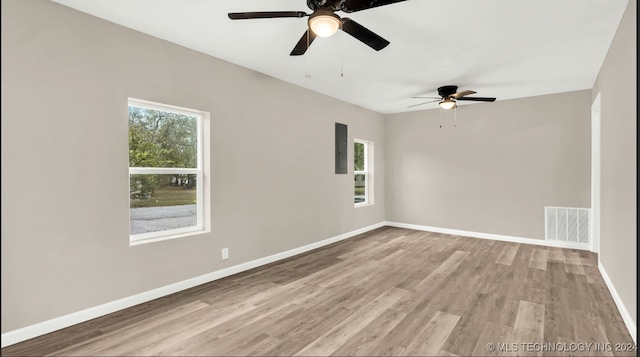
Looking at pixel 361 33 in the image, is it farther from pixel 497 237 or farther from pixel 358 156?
pixel 497 237

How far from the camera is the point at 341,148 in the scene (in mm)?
5941

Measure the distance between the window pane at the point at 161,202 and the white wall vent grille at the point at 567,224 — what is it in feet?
18.5

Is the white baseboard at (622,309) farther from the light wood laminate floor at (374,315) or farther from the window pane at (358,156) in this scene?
the window pane at (358,156)

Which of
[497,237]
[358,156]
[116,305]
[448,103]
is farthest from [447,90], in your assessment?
[116,305]

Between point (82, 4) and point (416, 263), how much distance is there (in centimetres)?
458

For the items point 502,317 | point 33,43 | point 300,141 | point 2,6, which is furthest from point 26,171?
point 502,317

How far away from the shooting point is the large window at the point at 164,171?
320 centimetres

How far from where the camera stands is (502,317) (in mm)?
2816

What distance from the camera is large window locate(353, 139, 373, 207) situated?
6.78m

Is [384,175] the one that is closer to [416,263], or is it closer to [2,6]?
[416,263]

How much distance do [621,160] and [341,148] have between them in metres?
3.89

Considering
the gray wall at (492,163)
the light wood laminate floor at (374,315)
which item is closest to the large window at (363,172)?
the gray wall at (492,163)

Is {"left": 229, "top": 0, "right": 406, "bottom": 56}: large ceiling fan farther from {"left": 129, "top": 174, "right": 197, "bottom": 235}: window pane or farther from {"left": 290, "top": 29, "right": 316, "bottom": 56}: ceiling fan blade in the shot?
{"left": 129, "top": 174, "right": 197, "bottom": 235}: window pane

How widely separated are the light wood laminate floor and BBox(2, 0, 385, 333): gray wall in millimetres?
353
